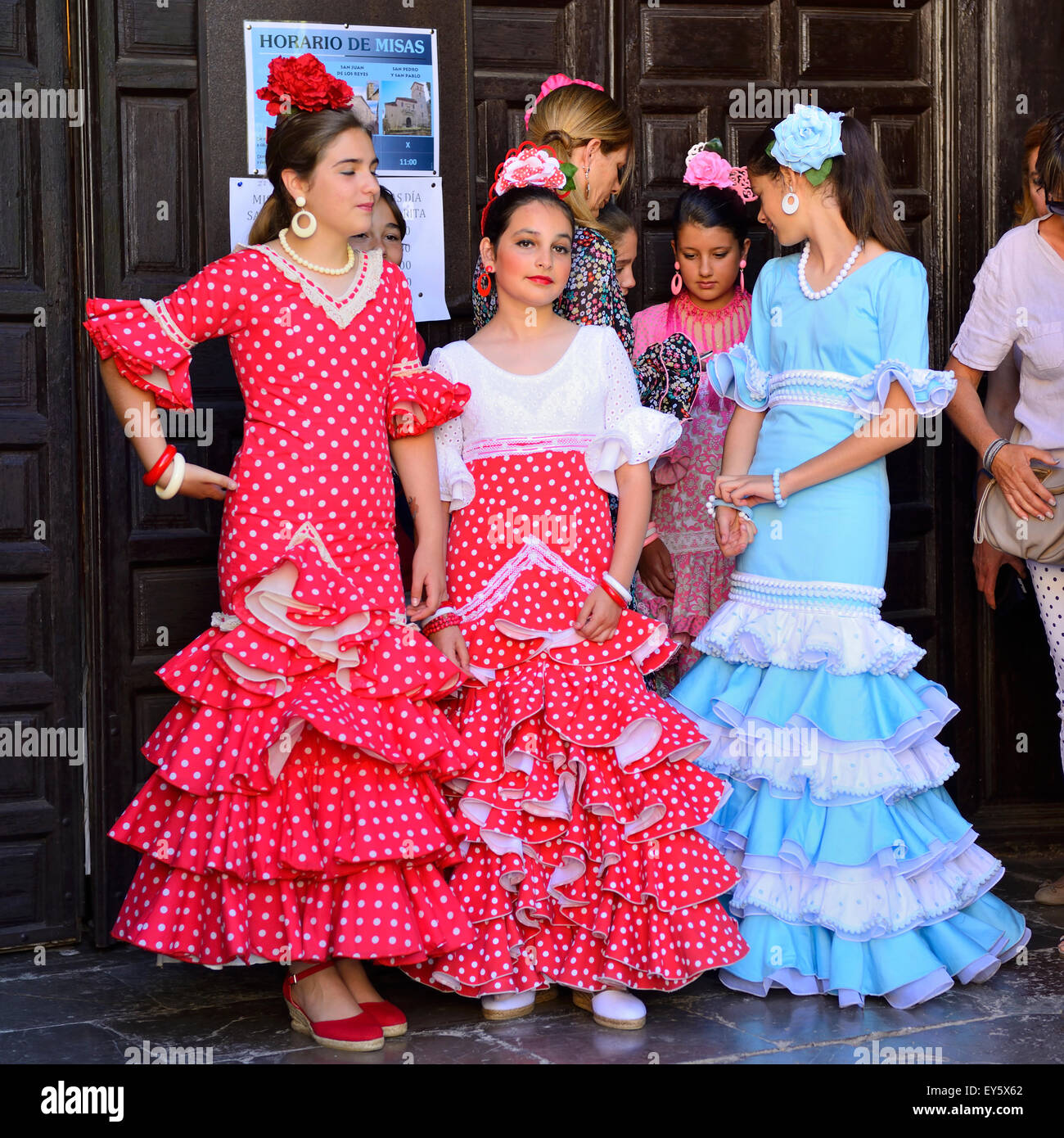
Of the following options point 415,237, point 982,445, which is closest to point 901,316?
point 982,445

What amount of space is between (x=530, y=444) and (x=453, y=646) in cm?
54

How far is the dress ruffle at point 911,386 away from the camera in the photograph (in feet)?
11.7

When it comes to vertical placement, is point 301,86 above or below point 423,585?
above

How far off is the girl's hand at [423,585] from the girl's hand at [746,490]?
2.61 ft

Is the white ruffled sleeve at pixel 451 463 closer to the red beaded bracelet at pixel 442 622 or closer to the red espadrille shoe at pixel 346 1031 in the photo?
the red beaded bracelet at pixel 442 622

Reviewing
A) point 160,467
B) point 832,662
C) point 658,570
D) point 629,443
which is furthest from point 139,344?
point 832,662

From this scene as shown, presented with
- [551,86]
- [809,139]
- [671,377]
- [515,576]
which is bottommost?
[515,576]

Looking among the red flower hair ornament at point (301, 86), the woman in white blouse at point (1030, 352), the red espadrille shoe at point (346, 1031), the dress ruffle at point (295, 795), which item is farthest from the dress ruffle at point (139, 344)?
the woman in white blouse at point (1030, 352)

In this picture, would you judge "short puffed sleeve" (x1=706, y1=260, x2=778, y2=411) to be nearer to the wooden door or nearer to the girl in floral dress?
the girl in floral dress

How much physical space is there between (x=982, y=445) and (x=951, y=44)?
1.58 meters

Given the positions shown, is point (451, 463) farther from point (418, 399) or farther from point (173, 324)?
point (173, 324)

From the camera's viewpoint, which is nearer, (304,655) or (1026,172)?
(304,655)

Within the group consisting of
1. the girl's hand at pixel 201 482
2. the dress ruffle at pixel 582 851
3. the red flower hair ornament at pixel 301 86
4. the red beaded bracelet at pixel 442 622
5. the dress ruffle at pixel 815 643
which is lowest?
the dress ruffle at pixel 582 851

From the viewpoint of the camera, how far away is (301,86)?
3.37 metres
